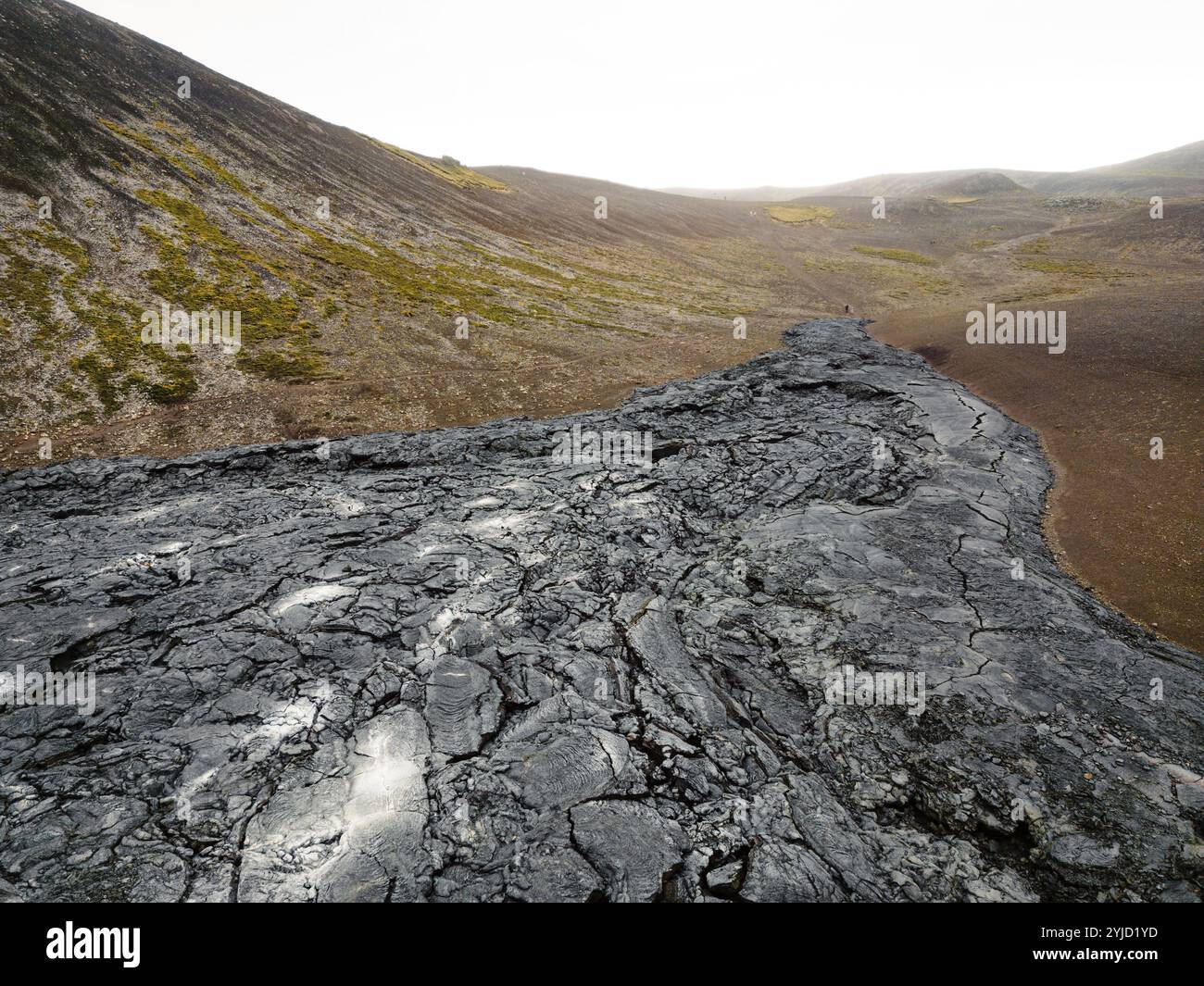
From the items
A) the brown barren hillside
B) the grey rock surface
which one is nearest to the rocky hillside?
the brown barren hillside

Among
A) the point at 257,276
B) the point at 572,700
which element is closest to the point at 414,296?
the point at 257,276

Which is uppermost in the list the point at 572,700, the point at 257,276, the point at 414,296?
the point at 257,276

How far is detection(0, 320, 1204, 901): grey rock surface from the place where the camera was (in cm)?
731

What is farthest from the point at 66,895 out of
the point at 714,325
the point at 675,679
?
the point at 714,325

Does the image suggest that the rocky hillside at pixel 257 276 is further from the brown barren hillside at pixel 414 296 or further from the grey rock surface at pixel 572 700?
the grey rock surface at pixel 572 700

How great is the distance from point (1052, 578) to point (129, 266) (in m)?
47.3

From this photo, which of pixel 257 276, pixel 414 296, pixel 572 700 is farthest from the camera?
pixel 414 296

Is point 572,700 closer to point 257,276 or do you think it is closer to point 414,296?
point 414,296

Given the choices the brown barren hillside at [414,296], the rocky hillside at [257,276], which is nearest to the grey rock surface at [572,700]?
the brown barren hillside at [414,296]

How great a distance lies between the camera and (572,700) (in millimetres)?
9891

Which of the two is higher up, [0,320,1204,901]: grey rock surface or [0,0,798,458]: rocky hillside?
[0,0,798,458]: rocky hillside

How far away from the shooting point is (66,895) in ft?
21.7

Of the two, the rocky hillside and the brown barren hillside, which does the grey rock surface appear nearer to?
the brown barren hillside
